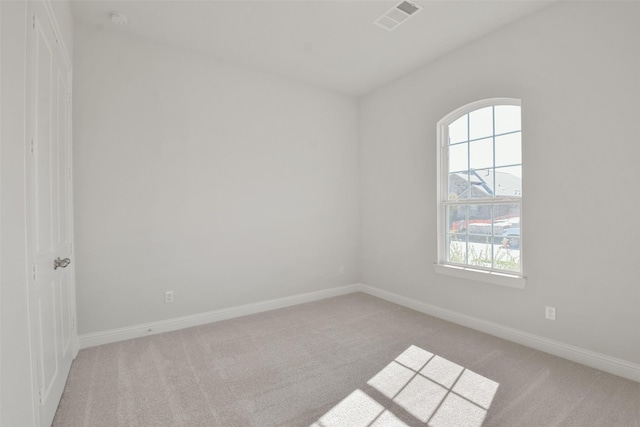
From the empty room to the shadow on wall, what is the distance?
0.06 feet

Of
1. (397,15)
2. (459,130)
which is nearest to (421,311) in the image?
(459,130)

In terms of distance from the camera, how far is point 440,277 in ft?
11.7

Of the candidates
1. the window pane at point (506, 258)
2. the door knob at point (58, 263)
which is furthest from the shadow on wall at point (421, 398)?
the door knob at point (58, 263)

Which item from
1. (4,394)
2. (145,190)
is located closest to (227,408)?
(4,394)

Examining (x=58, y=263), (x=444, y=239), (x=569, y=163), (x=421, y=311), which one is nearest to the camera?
(x=58, y=263)

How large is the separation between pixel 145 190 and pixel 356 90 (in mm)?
3047

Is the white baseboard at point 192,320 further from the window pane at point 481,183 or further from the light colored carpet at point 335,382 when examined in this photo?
the window pane at point 481,183

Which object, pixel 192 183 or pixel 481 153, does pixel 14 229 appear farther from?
pixel 481 153

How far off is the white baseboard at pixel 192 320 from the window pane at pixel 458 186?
6.78 ft

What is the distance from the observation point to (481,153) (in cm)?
324

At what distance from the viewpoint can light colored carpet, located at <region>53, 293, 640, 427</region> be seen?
74.4 inches

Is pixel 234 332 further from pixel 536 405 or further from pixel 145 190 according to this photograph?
pixel 536 405

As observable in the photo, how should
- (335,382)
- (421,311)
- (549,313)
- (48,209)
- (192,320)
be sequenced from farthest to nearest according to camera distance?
(421,311), (192,320), (549,313), (335,382), (48,209)

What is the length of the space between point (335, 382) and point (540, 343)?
1.88 m
